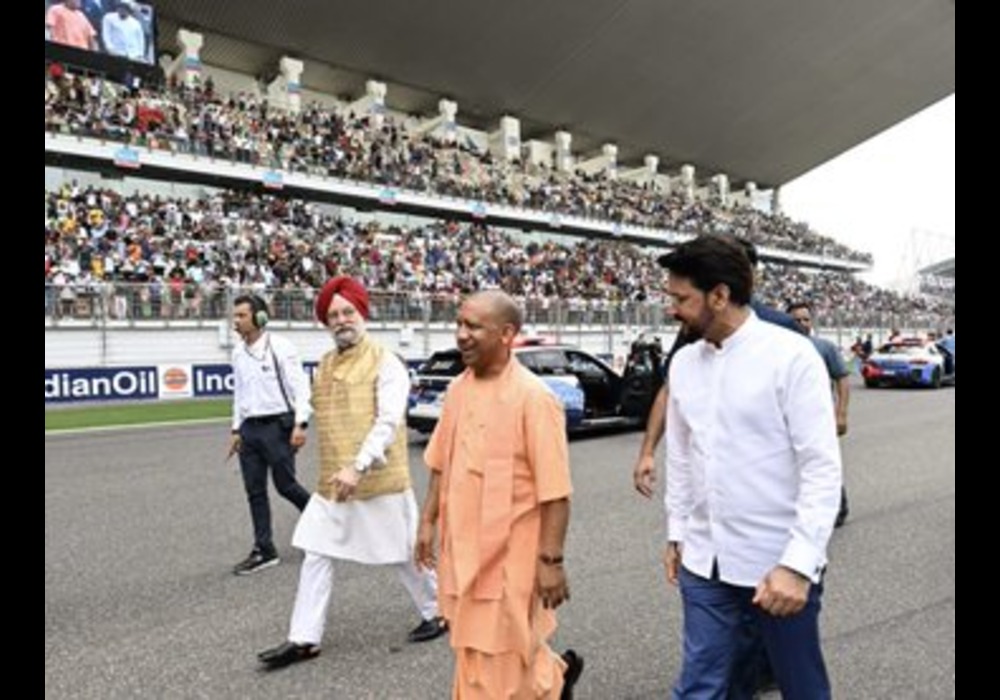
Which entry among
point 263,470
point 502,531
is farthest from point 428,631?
point 263,470

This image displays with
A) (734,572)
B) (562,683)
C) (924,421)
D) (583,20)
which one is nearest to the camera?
(734,572)

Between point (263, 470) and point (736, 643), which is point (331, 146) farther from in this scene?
point (736, 643)

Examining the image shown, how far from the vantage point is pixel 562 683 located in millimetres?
2949

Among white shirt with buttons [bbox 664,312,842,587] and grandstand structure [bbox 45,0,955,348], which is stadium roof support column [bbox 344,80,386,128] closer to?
grandstand structure [bbox 45,0,955,348]

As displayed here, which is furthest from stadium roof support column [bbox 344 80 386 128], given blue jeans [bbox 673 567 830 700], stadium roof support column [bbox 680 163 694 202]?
blue jeans [bbox 673 567 830 700]

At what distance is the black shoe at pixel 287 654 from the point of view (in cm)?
389

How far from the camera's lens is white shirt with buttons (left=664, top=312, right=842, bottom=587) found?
90.1 inches

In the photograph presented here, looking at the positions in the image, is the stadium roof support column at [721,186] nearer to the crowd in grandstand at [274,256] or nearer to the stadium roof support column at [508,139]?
the stadium roof support column at [508,139]

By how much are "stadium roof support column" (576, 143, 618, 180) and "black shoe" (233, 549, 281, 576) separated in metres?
49.4

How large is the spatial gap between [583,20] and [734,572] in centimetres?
4439

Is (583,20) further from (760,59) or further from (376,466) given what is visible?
(376,466)

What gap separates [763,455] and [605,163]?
2095 inches

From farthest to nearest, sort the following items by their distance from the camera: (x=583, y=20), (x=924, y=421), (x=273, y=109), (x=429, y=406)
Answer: (x=583, y=20) < (x=273, y=109) < (x=924, y=421) < (x=429, y=406)
